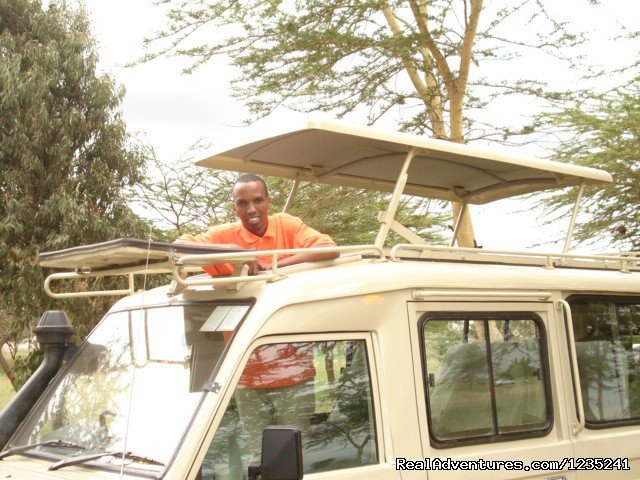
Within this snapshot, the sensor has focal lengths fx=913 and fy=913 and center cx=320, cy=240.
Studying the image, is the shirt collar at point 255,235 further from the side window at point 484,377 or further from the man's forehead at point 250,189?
the side window at point 484,377

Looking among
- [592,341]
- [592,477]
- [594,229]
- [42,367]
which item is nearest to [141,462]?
[42,367]

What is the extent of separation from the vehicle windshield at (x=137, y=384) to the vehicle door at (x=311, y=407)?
0.16 m

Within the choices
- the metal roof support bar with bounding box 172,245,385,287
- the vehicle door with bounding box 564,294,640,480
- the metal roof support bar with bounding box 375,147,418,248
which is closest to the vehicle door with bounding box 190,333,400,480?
the metal roof support bar with bounding box 172,245,385,287

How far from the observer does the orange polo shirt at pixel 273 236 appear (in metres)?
5.04

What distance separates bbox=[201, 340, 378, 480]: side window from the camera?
3.66 metres

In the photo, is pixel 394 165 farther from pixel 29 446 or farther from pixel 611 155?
pixel 611 155

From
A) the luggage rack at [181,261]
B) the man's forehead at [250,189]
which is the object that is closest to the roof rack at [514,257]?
the luggage rack at [181,261]

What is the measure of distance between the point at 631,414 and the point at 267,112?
31.9 ft

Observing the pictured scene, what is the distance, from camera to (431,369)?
14.3 feet

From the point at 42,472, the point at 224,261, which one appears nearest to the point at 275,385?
the point at 224,261

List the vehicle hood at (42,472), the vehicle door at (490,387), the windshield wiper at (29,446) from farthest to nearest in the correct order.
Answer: the vehicle door at (490,387) < the windshield wiper at (29,446) < the vehicle hood at (42,472)

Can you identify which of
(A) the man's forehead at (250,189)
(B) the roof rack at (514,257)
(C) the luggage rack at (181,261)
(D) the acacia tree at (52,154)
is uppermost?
(D) the acacia tree at (52,154)

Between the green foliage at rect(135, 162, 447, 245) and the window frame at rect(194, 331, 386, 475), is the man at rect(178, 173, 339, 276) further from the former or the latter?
the green foliage at rect(135, 162, 447, 245)

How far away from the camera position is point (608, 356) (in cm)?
527
